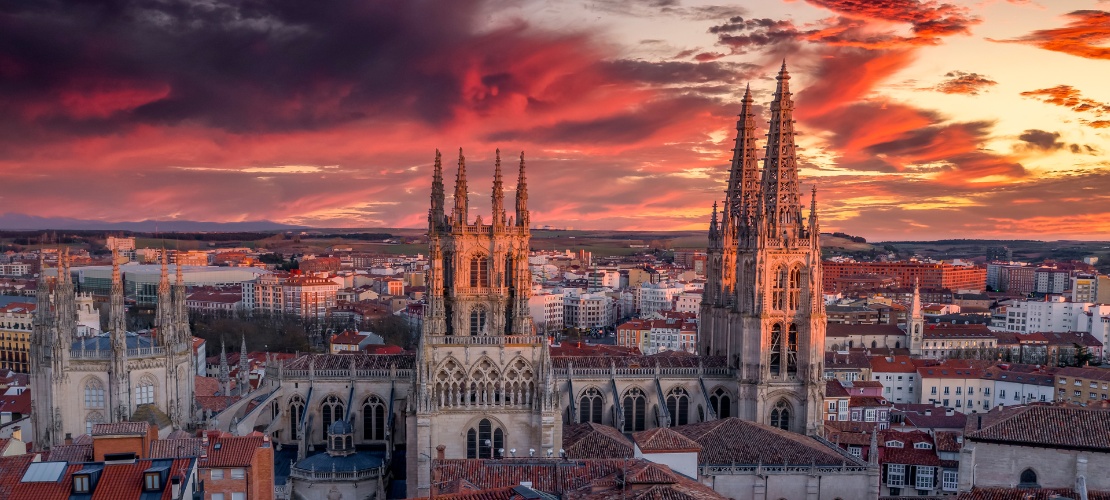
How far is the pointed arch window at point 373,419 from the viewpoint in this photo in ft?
174

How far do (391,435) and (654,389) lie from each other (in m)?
15.6

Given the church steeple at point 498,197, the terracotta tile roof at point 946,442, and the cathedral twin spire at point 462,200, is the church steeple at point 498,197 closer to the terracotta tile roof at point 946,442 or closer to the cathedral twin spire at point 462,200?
the cathedral twin spire at point 462,200

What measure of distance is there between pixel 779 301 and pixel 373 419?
83.0 ft

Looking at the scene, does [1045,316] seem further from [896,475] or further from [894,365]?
[896,475]

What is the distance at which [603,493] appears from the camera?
30.6 metres

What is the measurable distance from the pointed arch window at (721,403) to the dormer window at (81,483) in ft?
116

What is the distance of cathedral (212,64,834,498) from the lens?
52.4m

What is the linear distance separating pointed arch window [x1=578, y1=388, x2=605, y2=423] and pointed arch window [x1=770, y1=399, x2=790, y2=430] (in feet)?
33.9

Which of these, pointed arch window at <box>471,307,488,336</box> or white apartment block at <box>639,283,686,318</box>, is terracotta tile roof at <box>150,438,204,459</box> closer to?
pointed arch window at <box>471,307,488,336</box>

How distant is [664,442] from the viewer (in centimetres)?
4059

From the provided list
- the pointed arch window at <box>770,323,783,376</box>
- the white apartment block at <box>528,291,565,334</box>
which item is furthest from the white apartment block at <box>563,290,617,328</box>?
the pointed arch window at <box>770,323,783,376</box>

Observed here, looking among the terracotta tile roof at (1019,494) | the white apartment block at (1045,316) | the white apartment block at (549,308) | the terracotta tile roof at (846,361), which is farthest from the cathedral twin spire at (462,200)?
the white apartment block at (1045,316)

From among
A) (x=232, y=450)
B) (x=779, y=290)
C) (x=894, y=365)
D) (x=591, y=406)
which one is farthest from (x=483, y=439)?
(x=894, y=365)

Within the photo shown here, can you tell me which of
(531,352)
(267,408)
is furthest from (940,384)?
(267,408)
